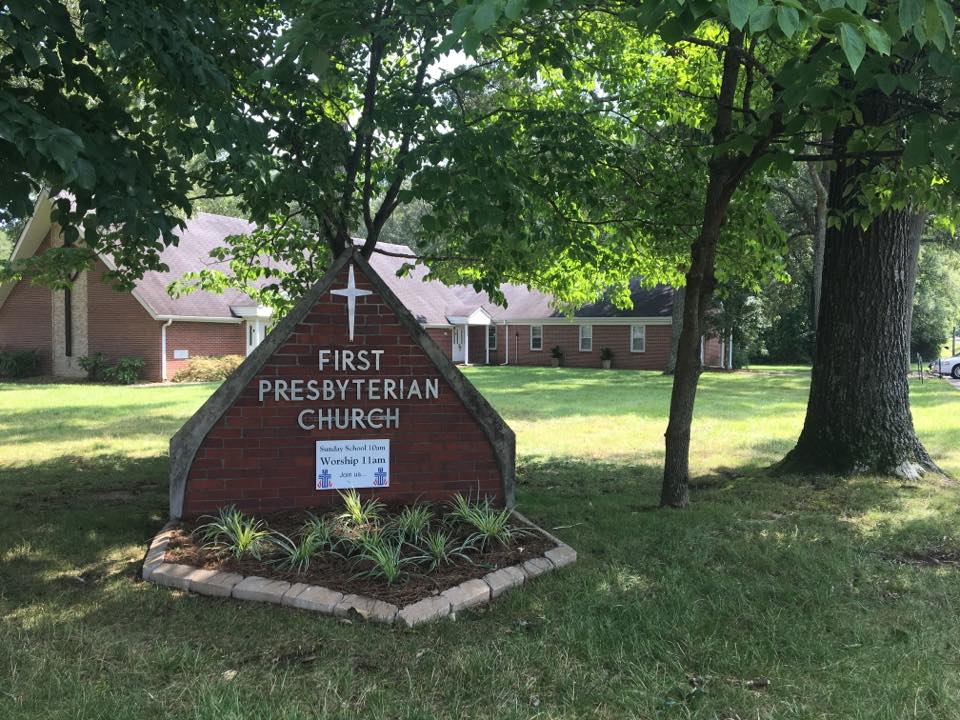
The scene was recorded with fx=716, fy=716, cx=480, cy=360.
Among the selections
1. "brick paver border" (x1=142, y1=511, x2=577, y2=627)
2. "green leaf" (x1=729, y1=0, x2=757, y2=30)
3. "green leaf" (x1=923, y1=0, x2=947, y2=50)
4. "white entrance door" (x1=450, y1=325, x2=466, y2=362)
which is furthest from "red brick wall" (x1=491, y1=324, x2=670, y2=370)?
"green leaf" (x1=729, y1=0, x2=757, y2=30)

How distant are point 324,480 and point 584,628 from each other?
259 centimetres

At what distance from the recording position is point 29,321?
27422mm

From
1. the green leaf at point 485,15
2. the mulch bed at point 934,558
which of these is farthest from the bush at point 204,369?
the green leaf at point 485,15

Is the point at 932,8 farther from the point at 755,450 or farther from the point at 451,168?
the point at 755,450

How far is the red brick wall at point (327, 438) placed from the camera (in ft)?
17.8

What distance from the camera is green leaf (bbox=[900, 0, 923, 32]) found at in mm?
2586

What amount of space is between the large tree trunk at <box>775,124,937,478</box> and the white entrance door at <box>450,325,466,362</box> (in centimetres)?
3063

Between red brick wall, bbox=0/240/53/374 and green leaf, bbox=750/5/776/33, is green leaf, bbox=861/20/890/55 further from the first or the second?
red brick wall, bbox=0/240/53/374

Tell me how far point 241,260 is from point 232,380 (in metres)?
4.79

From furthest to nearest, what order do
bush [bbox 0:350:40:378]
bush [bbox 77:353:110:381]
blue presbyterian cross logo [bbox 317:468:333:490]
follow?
bush [bbox 0:350:40:378], bush [bbox 77:353:110:381], blue presbyterian cross logo [bbox 317:468:333:490]

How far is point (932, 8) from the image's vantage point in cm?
266

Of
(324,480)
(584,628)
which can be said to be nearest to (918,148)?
(584,628)

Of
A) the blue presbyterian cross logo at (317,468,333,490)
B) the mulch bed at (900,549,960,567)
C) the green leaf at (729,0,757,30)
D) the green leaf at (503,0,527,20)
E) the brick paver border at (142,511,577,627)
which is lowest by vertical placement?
the mulch bed at (900,549,960,567)

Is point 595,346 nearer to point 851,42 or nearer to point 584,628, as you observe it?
point 584,628
